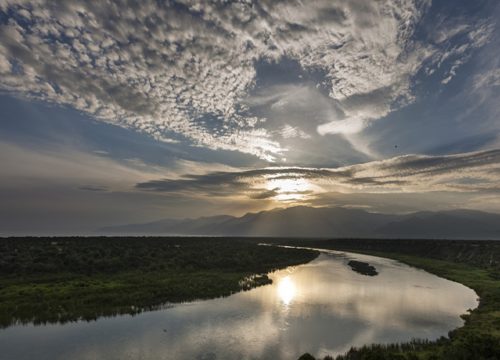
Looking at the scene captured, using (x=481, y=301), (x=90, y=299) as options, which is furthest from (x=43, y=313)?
(x=481, y=301)

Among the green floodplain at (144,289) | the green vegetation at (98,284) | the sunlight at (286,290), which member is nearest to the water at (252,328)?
the sunlight at (286,290)

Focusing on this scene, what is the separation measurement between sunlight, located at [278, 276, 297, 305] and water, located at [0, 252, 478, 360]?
0.15 metres

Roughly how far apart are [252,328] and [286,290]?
21.6 metres

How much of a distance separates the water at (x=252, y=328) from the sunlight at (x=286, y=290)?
15 cm

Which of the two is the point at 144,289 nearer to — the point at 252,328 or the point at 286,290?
the point at 252,328

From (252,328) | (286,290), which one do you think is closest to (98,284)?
(252,328)

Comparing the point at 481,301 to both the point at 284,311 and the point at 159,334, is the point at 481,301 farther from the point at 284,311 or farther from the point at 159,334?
the point at 159,334

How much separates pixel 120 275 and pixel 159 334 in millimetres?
32187

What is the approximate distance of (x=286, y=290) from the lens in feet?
167

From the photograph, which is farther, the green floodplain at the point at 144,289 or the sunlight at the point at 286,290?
the sunlight at the point at 286,290

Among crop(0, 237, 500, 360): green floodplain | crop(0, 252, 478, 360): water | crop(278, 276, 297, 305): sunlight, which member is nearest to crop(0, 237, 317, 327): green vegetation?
crop(0, 237, 500, 360): green floodplain

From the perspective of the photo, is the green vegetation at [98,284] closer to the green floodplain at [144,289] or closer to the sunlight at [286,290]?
the green floodplain at [144,289]

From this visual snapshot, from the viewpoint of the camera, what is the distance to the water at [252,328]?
24.5m

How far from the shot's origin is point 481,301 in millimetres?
43875
